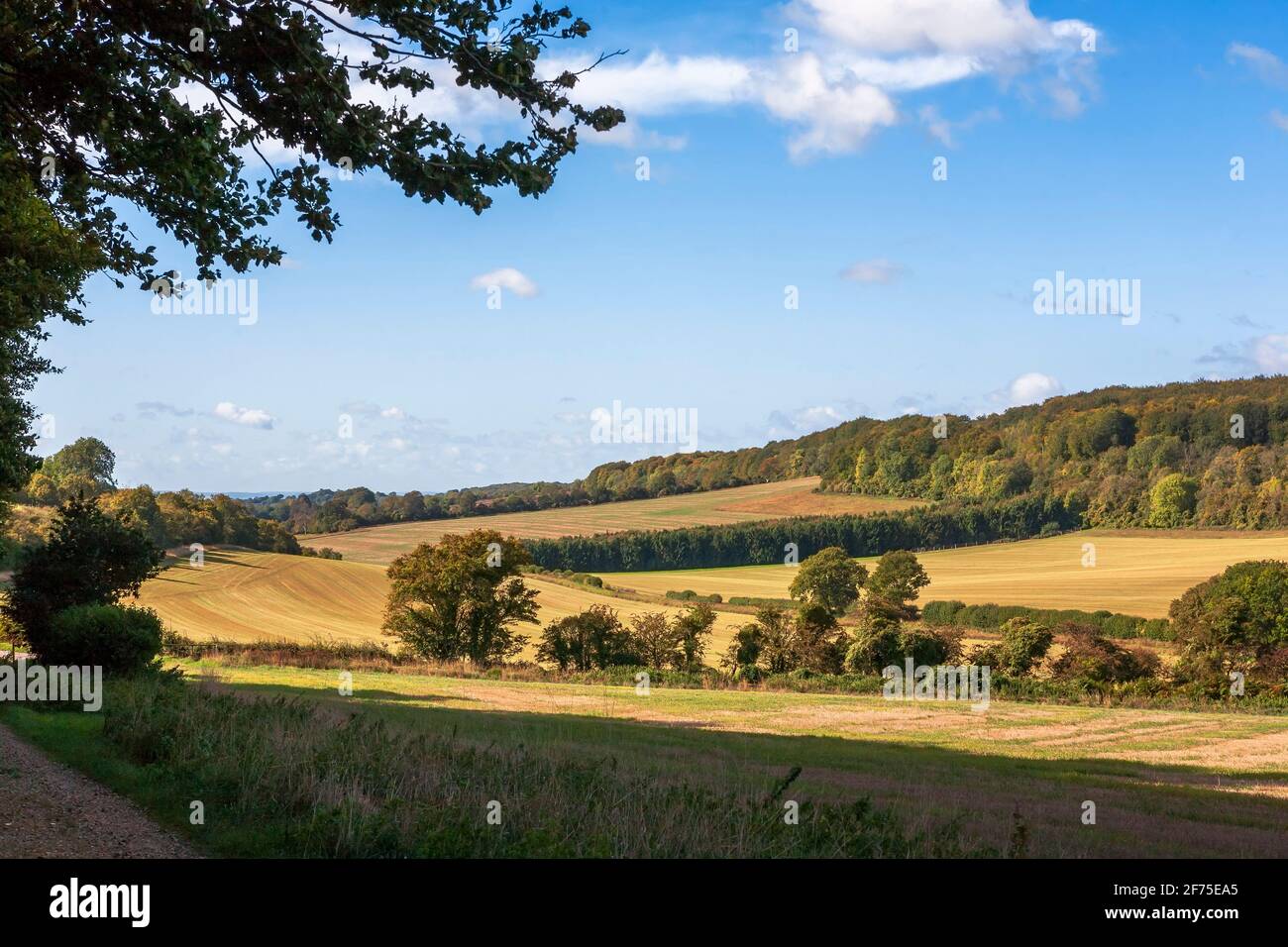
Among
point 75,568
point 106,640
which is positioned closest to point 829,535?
point 75,568

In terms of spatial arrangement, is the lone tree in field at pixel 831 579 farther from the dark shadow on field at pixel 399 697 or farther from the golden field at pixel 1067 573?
the dark shadow on field at pixel 399 697

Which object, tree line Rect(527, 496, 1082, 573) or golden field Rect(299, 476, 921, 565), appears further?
tree line Rect(527, 496, 1082, 573)

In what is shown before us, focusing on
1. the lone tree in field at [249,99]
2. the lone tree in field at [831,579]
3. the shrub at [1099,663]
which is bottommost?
the shrub at [1099,663]

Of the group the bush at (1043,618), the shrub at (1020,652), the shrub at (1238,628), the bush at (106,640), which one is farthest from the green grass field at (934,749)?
the bush at (1043,618)

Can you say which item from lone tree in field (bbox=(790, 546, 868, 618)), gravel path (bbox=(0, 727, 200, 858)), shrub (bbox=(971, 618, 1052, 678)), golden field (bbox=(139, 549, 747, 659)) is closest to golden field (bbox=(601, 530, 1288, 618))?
lone tree in field (bbox=(790, 546, 868, 618))

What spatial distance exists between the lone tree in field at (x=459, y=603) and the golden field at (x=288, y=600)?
4.76 metres

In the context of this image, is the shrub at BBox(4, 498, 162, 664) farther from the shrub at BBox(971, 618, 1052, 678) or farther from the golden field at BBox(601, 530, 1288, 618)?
the golden field at BBox(601, 530, 1288, 618)

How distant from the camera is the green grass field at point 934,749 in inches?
572

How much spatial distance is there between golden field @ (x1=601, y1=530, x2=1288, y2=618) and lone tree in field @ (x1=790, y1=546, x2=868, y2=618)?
4.16 metres

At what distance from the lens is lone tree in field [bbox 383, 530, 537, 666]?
180 feet

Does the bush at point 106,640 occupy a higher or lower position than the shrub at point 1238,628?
higher

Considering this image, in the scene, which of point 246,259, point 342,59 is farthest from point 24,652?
point 342,59

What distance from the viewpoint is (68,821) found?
379 inches

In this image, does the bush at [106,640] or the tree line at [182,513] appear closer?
the bush at [106,640]
